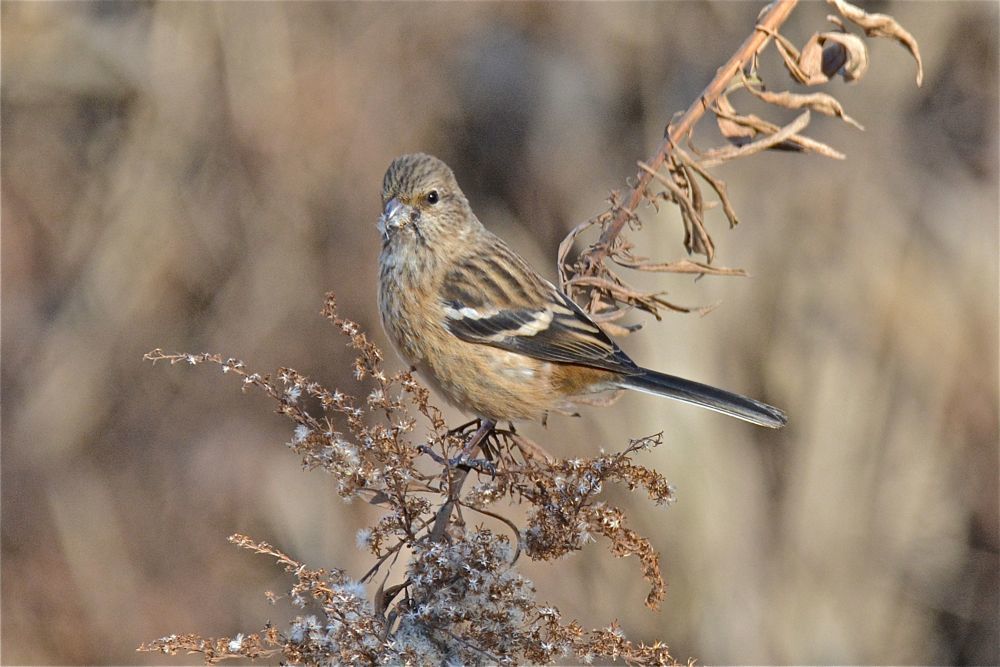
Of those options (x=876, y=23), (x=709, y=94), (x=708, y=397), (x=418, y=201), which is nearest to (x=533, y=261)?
(x=418, y=201)

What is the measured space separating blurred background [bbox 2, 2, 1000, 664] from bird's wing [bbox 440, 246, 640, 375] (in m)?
1.63

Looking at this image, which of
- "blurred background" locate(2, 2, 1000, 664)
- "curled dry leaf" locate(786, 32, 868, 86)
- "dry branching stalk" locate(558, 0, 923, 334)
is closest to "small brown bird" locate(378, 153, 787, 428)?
"dry branching stalk" locate(558, 0, 923, 334)

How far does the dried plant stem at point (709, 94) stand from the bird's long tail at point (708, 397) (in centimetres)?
75

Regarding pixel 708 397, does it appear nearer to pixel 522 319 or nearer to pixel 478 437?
pixel 522 319

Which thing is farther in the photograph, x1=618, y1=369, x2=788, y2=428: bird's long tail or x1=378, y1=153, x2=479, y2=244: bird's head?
x1=378, y1=153, x2=479, y2=244: bird's head

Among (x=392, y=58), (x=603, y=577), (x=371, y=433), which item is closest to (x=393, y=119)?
(x=392, y=58)

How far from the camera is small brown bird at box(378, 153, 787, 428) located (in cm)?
304

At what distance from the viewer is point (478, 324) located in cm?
318

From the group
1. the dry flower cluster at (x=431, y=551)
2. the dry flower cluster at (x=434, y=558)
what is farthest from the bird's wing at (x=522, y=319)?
the dry flower cluster at (x=434, y=558)

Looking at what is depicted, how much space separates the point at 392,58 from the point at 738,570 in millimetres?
3301

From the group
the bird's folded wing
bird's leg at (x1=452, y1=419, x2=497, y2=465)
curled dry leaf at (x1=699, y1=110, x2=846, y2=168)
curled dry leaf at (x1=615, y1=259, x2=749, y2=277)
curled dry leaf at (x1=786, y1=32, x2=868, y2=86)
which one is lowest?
bird's leg at (x1=452, y1=419, x2=497, y2=465)

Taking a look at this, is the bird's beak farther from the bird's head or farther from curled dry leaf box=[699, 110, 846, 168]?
curled dry leaf box=[699, 110, 846, 168]

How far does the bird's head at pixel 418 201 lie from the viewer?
3201mm

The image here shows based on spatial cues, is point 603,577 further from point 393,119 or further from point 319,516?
point 393,119
